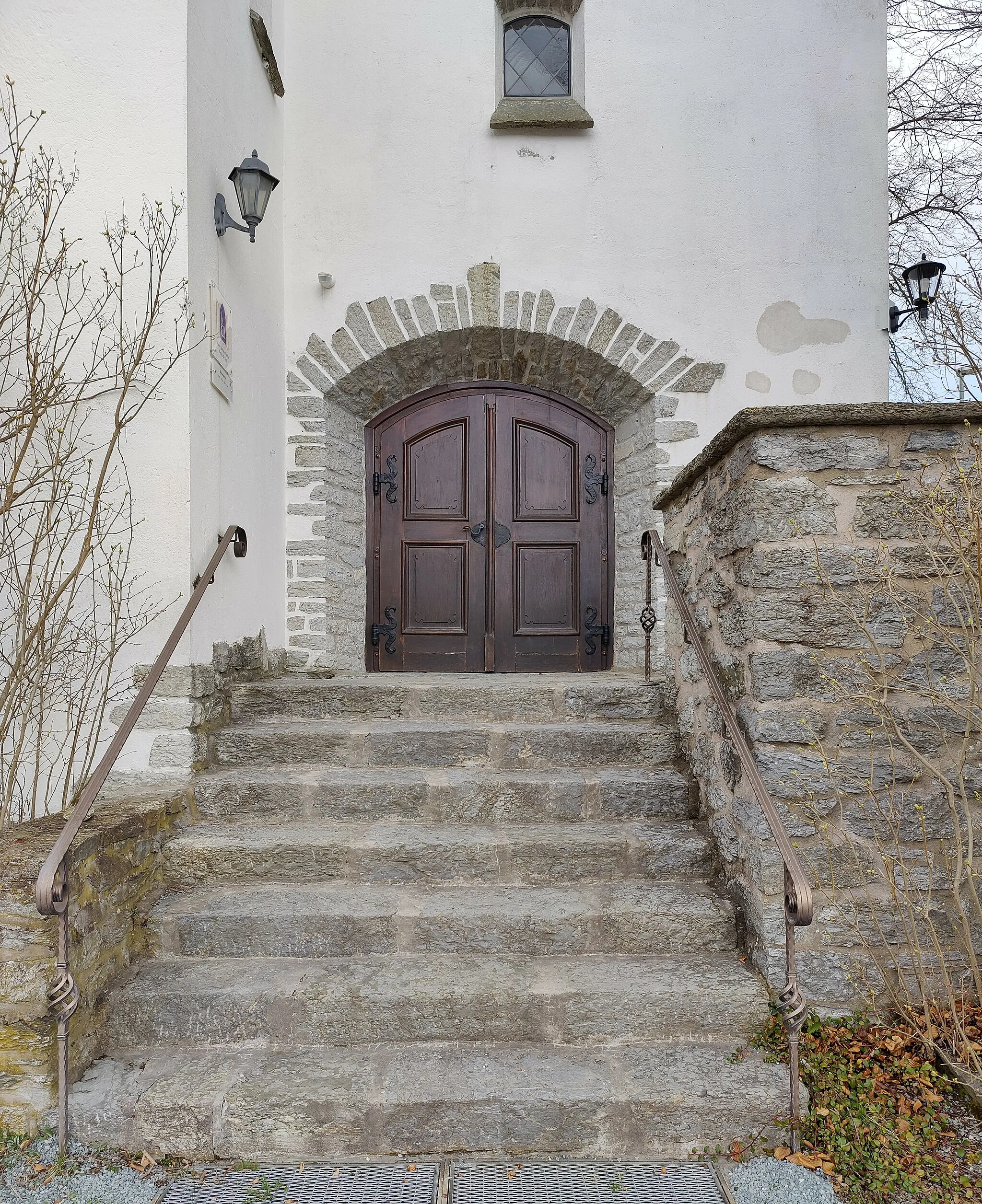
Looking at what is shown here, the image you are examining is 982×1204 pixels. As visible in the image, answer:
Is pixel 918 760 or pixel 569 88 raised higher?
pixel 569 88

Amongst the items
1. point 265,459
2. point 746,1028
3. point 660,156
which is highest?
point 660,156

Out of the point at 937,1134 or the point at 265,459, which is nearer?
the point at 937,1134

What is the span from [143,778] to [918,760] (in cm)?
243

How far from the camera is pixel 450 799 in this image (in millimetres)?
2746

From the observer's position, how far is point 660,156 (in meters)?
4.39

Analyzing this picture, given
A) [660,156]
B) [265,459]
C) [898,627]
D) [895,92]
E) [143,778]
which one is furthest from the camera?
[895,92]

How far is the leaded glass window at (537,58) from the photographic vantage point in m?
4.61

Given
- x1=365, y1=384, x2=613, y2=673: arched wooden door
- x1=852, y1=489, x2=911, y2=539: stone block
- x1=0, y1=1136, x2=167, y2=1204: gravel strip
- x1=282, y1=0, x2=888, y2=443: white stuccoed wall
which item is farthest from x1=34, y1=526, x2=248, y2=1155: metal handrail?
x1=282, y1=0, x2=888, y2=443: white stuccoed wall

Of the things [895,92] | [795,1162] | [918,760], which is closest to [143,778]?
[795,1162]

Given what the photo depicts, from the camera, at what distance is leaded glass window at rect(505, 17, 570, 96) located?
4613 mm

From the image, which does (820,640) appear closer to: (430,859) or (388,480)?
(430,859)

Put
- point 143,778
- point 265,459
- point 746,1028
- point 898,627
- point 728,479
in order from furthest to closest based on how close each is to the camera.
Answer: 1. point 265,459
2. point 143,778
3. point 728,479
4. point 898,627
5. point 746,1028

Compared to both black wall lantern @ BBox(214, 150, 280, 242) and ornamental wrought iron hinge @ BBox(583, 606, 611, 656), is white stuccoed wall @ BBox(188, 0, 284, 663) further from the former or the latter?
ornamental wrought iron hinge @ BBox(583, 606, 611, 656)

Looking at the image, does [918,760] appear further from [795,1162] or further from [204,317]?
[204,317]
